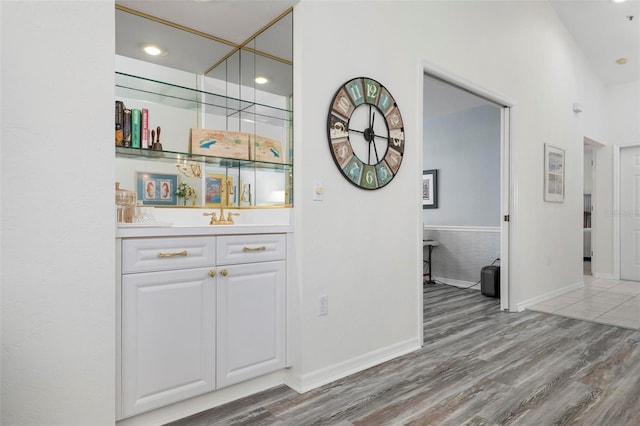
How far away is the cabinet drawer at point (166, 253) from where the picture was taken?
183 cm

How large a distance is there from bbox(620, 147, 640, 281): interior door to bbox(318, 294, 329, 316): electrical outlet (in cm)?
599

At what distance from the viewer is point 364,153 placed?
2639 millimetres

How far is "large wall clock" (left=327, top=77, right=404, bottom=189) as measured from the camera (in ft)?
8.13

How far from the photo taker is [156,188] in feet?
7.96

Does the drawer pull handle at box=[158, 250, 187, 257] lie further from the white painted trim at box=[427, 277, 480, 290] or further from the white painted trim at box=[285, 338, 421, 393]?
the white painted trim at box=[427, 277, 480, 290]

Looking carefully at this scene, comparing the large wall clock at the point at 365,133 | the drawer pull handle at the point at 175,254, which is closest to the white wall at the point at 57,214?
the drawer pull handle at the point at 175,254

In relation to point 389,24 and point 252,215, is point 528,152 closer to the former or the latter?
point 389,24

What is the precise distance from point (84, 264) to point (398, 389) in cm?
176

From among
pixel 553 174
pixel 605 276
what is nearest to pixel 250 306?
pixel 553 174

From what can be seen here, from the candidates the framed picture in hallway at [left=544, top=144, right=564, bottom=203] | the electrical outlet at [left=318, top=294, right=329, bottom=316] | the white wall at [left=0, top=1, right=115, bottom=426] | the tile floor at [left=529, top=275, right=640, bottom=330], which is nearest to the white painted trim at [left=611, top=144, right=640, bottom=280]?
the tile floor at [left=529, top=275, right=640, bottom=330]

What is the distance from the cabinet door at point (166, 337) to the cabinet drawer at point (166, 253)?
0.04m

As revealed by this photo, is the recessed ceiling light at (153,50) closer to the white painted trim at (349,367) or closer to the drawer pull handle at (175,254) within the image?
the drawer pull handle at (175,254)

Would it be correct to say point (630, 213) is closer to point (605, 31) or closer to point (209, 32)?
point (605, 31)

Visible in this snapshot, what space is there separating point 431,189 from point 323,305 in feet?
13.9
